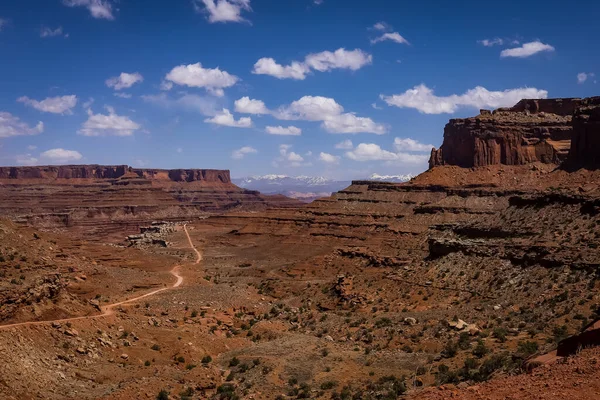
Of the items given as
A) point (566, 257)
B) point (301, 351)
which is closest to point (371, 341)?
point (301, 351)

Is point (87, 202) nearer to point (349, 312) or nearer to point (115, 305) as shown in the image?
point (115, 305)

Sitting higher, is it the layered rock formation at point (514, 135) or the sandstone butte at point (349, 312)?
the layered rock formation at point (514, 135)

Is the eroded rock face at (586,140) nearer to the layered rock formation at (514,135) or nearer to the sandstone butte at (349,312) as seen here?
the sandstone butte at (349,312)

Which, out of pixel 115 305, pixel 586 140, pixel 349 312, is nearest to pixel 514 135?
pixel 586 140

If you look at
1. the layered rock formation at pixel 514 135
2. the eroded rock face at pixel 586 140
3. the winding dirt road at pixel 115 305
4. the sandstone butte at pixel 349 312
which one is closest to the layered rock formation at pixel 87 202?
the winding dirt road at pixel 115 305

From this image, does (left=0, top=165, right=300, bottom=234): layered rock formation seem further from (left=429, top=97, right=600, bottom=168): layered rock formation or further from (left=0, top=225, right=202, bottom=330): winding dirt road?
(left=429, top=97, right=600, bottom=168): layered rock formation

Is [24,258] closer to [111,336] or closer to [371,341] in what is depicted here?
[111,336]
